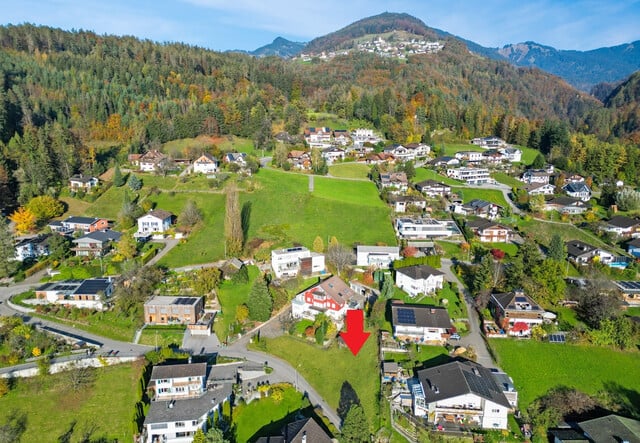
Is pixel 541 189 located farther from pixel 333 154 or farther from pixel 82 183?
pixel 82 183

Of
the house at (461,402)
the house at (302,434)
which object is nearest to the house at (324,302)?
the house at (461,402)

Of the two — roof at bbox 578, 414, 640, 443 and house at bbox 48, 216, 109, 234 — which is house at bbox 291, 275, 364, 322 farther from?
house at bbox 48, 216, 109, 234

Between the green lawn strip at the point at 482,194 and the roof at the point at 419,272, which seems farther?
the green lawn strip at the point at 482,194

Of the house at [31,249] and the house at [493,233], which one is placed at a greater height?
the house at [493,233]

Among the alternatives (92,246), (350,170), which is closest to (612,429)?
(92,246)

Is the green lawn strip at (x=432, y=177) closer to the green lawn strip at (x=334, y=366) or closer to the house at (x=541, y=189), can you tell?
the house at (x=541, y=189)

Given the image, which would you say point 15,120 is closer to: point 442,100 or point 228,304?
point 228,304

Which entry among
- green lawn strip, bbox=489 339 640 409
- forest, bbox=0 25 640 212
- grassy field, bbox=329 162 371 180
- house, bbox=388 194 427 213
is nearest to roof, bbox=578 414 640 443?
green lawn strip, bbox=489 339 640 409

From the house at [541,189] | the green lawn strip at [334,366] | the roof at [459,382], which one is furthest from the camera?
the house at [541,189]
